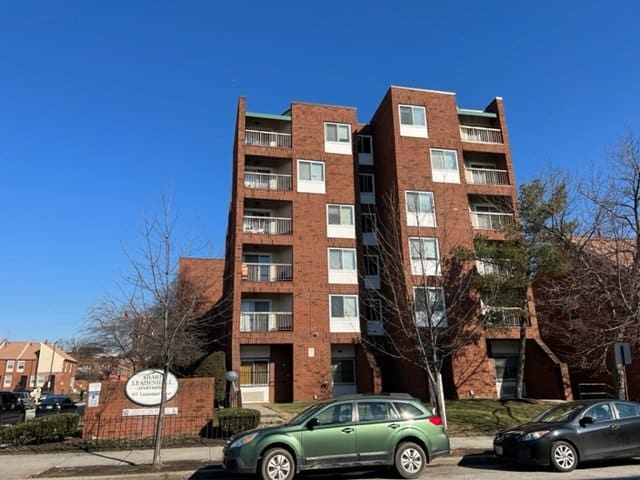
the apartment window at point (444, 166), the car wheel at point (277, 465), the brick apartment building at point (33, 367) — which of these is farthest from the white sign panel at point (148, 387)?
the brick apartment building at point (33, 367)

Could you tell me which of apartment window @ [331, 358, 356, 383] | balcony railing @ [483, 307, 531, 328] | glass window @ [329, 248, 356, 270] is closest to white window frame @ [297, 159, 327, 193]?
glass window @ [329, 248, 356, 270]

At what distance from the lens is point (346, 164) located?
2980cm

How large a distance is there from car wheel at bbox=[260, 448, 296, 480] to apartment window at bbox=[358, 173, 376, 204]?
2253 cm

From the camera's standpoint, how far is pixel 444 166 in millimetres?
28656

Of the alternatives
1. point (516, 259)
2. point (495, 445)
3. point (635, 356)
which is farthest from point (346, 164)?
point (495, 445)

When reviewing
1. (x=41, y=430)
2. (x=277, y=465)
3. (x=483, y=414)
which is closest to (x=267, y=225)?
(x=483, y=414)

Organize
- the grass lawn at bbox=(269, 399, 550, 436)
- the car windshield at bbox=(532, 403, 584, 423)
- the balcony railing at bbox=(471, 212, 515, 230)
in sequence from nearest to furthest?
1. the car windshield at bbox=(532, 403, 584, 423)
2. the grass lawn at bbox=(269, 399, 550, 436)
3. the balcony railing at bbox=(471, 212, 515, 230)

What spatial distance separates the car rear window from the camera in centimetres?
1006

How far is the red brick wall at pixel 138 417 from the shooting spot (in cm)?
1427

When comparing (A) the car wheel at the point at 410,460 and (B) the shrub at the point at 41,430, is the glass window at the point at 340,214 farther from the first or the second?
(A) the car wheel at the point at 410,460

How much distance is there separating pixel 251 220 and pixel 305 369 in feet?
28.8

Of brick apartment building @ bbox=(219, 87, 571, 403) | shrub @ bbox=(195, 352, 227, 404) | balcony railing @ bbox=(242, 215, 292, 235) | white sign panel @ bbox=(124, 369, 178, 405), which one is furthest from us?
balcony railing @ bbox=(242, 215, 292, 235)

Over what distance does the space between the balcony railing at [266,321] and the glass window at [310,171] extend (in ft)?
26.4

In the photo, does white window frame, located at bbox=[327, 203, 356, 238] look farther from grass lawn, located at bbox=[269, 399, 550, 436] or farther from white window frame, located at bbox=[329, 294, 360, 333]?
grass lawn, located at bbox=[269, 399, 550, 436]
